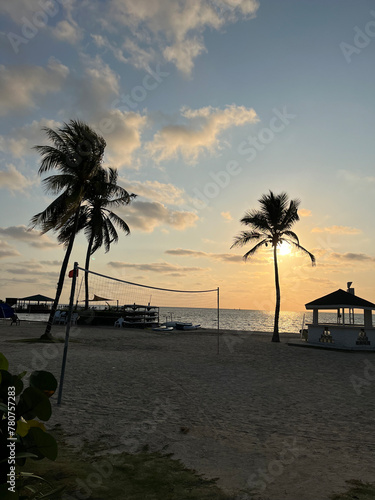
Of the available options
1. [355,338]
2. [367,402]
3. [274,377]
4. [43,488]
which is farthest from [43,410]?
[355,338]

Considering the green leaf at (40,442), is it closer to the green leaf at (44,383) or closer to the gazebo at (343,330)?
the green leaf at (44,383)

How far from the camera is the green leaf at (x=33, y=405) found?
84.8 inches

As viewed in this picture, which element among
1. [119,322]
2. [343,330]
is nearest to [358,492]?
[343,330]

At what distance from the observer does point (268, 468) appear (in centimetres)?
477

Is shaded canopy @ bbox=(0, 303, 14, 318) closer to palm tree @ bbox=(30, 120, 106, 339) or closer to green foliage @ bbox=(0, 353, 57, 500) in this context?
palm tree @ bbox=(30, 120, 106, 339)

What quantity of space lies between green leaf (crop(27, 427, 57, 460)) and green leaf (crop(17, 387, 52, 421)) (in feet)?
0.33

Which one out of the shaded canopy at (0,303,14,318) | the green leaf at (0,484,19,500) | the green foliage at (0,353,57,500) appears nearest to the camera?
the green leaf at (0,484,19,500)

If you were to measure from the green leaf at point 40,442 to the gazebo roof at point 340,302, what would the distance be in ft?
72.7

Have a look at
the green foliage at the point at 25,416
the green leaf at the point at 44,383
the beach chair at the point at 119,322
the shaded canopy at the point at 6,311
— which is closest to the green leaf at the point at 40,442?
the green foliage at the point at 25,416

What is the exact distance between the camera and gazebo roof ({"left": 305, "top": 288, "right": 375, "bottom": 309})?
853 inches

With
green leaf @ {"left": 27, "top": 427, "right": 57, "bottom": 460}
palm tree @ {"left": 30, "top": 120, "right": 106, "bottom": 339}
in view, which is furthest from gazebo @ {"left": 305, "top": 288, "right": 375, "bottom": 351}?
green leaf @ {"left": 27, "top": 427, "right": 57, "bottom": 460}

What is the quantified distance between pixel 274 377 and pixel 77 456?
26.8ft

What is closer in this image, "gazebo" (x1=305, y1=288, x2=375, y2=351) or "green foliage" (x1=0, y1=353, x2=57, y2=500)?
"green foliage" (x1=0, y1=353, x2=57, y2=500)

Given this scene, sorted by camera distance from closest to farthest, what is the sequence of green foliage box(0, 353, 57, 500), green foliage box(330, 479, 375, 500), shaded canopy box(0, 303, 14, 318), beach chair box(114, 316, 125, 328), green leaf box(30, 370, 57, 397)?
green foliage box(0, 353, 57, 500)
green leaf box(30, 370, 57, 397)
green foliage box(330, 479, 375, 500)
shaded canopy box(0, 303, 14, 318)
beach chair box(114, 316, 125, 328)
